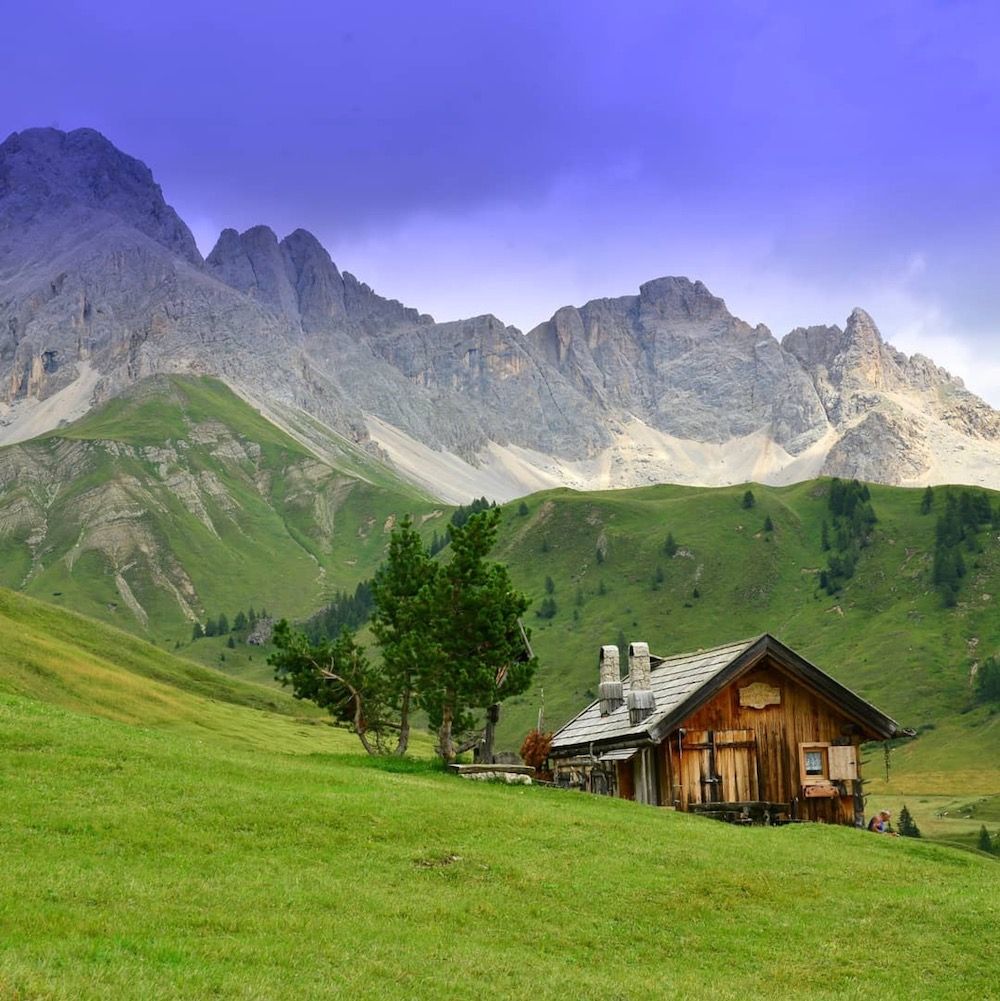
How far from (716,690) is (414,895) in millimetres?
27234

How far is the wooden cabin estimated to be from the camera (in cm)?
4950

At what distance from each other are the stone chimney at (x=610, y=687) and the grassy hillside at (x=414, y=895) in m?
19.6

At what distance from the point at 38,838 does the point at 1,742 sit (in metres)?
10.9

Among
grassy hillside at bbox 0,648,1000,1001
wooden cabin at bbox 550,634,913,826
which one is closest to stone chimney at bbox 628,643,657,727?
wooden cabin at bbox 550,634,913,826

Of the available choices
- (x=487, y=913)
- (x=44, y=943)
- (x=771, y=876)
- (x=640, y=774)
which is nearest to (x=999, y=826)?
(x=640, y=774)

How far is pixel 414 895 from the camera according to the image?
83.6ft

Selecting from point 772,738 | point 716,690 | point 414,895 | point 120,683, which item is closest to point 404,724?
point 716,690

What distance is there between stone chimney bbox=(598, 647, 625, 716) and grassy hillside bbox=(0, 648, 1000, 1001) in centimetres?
1958

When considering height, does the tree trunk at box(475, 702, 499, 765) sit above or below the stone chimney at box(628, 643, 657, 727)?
below

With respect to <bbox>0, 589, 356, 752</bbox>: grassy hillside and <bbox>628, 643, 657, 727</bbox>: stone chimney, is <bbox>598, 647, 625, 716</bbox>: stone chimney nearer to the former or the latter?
<bbox>628, 643, 657, 727</bbox>: stone chimney

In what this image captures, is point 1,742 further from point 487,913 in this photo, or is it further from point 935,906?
point 935,906

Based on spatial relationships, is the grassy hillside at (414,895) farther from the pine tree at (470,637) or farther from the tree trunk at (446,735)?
the pine tree at (470,637)

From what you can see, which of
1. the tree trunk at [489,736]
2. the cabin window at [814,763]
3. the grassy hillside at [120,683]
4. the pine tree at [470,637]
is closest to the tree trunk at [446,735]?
the pine tree at [470,637]

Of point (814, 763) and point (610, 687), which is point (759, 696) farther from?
point (610, 687)
